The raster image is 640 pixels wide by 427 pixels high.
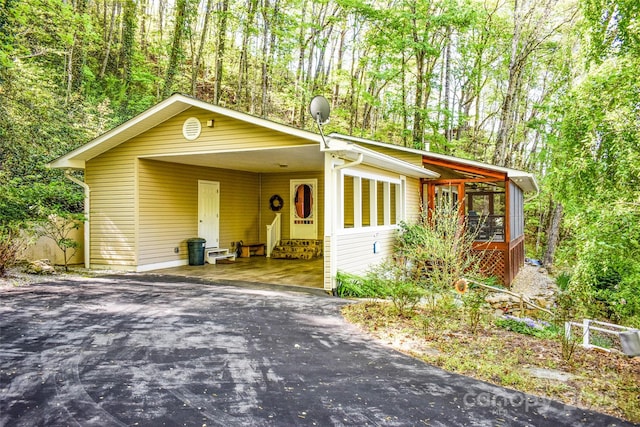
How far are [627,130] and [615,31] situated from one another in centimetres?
219

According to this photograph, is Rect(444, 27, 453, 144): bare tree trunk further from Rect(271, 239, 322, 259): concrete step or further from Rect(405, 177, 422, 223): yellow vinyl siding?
Rect(271, 239, 322, 259): concrete step

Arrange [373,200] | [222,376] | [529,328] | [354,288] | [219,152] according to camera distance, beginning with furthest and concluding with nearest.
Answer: [373,200] → [219,152] → [354,288] → [529,328] → [222,376]

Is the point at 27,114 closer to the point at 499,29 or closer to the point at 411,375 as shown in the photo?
the point at 411,375

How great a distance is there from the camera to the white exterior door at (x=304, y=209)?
12812 mm

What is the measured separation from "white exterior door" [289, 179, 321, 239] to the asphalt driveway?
6.84m

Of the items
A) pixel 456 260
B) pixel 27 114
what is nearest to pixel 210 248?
pixel 27 114

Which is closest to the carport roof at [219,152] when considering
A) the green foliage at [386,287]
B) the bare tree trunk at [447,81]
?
the green foliage at [386,287]

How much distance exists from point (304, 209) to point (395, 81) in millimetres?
9700

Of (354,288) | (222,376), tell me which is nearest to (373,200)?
(354,288)

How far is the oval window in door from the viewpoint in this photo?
1286cm

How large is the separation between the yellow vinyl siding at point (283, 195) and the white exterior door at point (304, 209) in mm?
111

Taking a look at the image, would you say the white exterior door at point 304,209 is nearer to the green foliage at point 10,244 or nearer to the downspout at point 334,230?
the downspout at point 334,230

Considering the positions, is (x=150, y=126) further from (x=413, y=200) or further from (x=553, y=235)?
(x=553, y=235)

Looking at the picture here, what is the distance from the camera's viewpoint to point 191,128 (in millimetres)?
8633
